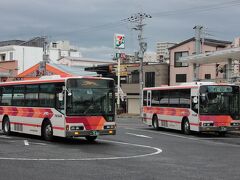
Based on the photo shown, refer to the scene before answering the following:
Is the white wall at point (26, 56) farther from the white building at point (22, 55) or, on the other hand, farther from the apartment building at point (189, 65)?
the apartment building at point (189, 65)

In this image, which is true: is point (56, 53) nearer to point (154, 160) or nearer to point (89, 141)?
point (89, 141)

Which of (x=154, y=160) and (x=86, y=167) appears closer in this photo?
(x=86, y=167)

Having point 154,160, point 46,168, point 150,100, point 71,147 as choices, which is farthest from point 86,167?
point 150,100

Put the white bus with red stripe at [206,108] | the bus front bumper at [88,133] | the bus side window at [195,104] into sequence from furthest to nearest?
the bus side window at [195,104] < the white bus with red stripe at [206,108] < the bus front bumper at [88,133]

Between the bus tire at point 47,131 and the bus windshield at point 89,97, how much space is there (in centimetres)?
181

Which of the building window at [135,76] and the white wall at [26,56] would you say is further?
the white wall at [26,56]

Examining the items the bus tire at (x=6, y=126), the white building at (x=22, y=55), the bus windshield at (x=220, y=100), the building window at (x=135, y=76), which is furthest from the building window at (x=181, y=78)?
the bus tire at (x=6, y=126)

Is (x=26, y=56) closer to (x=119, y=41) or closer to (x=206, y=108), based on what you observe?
(x=119, y=41)

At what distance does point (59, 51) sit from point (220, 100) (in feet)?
250

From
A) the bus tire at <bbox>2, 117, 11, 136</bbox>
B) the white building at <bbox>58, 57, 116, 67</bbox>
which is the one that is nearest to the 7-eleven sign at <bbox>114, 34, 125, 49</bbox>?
the white building at <bbox>58, 57, 116, 67</bbox>

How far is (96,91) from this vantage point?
752 inches

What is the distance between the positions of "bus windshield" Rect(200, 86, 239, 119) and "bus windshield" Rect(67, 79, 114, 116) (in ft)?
23.5

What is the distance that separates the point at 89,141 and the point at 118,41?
53.4 meters

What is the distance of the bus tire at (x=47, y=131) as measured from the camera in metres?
19.9
